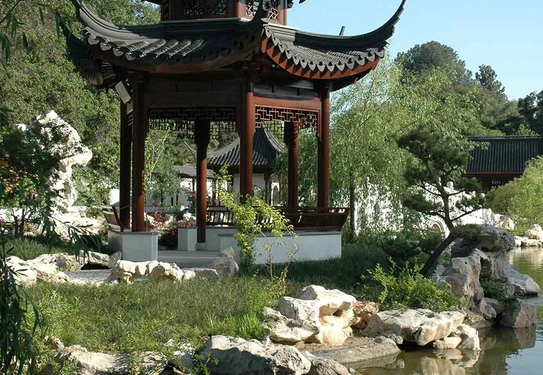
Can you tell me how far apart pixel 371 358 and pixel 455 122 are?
34.4ft

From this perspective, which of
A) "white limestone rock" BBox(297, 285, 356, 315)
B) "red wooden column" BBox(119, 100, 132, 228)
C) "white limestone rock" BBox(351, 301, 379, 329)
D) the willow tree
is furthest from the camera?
the willow tree

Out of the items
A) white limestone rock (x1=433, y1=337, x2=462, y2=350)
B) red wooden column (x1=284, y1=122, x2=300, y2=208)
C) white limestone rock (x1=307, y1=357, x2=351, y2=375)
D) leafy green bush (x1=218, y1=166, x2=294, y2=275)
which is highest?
red wooden column (x1=284, y1=122, x2=300, y2=208)

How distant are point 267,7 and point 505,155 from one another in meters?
30.9

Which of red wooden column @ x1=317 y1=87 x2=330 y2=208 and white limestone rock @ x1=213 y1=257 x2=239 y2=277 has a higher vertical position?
red wooden column @ x1=317 y1=87 x2=330 y2=208

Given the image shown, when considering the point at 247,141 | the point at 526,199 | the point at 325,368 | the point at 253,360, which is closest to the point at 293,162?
the point at 247,141

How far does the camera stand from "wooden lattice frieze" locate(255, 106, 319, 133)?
10.8 m

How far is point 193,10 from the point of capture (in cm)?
1154

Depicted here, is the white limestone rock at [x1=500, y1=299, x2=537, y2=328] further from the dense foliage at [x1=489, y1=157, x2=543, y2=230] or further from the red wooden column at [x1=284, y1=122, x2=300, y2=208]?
the dense foliage at [x1=489, y1=157, x2=543, y2=230]

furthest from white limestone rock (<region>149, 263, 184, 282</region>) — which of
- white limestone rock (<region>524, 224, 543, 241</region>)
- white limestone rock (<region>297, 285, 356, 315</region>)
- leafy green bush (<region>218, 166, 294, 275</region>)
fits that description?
white limestone rock (<region>524, 224, 543, 241</region>)

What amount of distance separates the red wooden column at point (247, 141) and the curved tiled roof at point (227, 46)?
0.57m

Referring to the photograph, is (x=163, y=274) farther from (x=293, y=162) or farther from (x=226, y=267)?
(x=293, y=162)

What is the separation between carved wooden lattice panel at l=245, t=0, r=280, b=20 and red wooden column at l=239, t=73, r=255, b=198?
146 centimetres

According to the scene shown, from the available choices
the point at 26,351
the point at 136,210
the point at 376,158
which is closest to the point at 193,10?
the point at 136,210

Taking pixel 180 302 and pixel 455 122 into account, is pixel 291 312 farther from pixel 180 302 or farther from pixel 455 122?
pixel 455 122
